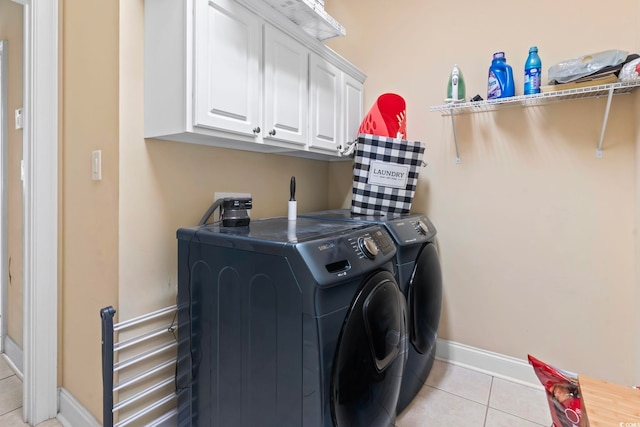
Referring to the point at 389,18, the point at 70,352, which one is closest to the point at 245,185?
the point at 70,352

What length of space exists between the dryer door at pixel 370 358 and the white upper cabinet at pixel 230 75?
873 mm

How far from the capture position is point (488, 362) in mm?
2037

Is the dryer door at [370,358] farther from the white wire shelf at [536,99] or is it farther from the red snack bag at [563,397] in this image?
the white wire shelf at [536,99]

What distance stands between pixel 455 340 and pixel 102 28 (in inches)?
103

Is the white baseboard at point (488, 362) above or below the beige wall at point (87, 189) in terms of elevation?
below

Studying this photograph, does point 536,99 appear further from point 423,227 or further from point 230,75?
point 230,75

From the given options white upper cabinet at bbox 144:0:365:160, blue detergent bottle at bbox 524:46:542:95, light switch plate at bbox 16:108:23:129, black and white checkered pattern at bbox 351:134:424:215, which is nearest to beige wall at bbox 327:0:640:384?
blue detergent bottle at bbox 524:46:542:95

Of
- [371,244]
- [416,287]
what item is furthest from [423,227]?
[371,244]

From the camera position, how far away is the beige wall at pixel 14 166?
1.95 m

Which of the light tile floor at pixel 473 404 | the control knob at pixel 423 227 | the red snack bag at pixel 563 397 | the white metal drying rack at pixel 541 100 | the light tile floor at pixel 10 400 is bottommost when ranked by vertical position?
the light tile floor at pixel 473 404

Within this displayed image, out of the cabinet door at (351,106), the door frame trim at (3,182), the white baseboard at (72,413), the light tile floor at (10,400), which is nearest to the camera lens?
the white baseboard at (72,413)

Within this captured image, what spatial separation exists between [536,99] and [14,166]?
3.20 m

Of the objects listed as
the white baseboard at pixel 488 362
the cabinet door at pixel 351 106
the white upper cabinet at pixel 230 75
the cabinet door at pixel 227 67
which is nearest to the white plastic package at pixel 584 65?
the cabinet door at pixel 351 106

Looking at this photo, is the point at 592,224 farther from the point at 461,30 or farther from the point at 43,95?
the point at 43,95
